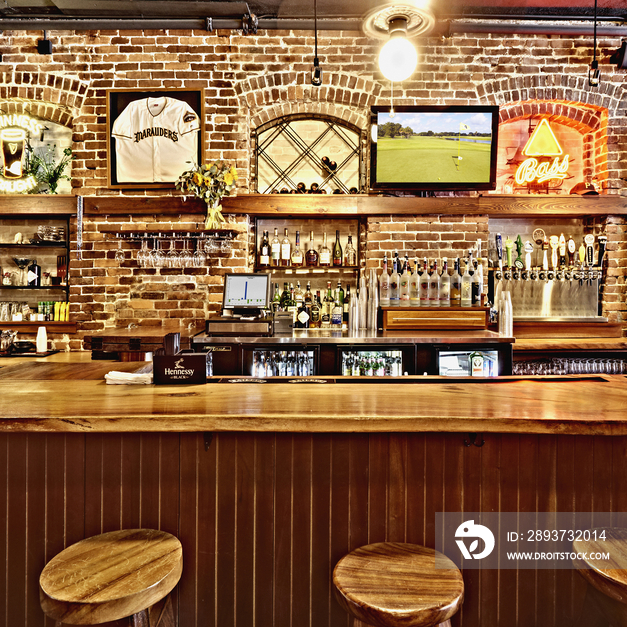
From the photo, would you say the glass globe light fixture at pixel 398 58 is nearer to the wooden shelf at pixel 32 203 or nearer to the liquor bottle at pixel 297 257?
the liquor bottle at pixel 297 257

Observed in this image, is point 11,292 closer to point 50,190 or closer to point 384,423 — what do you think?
point 50,190

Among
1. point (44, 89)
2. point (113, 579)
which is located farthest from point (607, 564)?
point (44, 89)

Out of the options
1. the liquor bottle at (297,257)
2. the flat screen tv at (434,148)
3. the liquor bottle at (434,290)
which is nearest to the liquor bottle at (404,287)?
the liquor bottle at (434,290)

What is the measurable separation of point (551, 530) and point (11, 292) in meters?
5.05

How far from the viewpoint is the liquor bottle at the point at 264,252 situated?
15.0ft

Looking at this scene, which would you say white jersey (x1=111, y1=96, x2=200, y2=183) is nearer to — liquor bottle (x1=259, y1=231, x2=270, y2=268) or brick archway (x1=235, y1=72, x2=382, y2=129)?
brick archway (x1=235, y1=72, x2=382, y2=129)

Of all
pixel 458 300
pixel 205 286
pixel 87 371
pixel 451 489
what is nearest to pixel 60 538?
pixel 87 371

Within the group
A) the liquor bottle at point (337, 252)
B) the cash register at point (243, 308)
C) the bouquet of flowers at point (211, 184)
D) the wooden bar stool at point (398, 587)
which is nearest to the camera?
the wooden bar stool at point (398, 587)

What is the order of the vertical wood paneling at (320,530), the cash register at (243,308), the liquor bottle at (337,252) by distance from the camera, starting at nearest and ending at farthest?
the vertical wood paneling at (320,530), the cash register at (243,308), the liquor bottle at (337,252)

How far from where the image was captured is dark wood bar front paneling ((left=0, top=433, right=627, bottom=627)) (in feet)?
5.72

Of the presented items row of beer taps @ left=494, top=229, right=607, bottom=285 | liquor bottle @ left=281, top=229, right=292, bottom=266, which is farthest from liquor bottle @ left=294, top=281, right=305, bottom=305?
row of beer taps @ left=494, top=229, right=607, bottom=285

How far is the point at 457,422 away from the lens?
1.58 m

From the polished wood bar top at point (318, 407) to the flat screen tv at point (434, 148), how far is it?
2.65 metres

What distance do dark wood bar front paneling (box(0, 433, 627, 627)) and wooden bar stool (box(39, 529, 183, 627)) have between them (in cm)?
26
